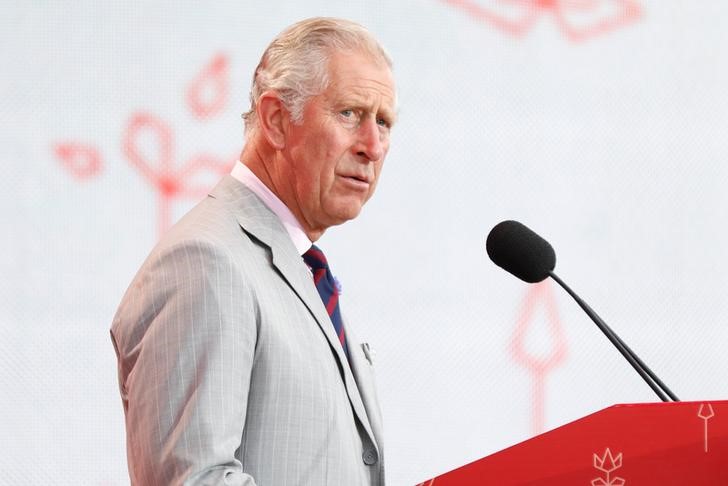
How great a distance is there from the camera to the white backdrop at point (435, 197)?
234cm

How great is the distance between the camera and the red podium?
0.99m

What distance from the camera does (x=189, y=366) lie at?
3.77 ft

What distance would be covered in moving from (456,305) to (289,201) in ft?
3.59

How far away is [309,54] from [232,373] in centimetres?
51

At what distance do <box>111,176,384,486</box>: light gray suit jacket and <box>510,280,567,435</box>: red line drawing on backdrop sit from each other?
1.17 m

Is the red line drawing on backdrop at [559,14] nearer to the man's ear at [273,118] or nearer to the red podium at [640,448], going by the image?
the man's ear at [273,118]

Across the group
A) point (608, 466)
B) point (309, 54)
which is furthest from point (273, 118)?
point (608, 466)

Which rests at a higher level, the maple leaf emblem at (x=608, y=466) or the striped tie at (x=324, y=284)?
the striped tie at (x=324, y=284)

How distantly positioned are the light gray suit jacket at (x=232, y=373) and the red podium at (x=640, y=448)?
313 mm

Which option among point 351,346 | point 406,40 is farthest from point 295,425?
point 406,40

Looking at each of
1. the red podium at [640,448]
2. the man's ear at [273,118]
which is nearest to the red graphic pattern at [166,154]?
the man's ear at [273,118]

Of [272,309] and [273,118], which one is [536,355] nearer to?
[273,118]

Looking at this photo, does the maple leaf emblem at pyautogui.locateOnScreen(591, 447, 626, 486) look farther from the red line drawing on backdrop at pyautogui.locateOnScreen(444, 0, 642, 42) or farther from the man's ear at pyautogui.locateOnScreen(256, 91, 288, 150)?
the red line drawing on backdrop at pyautogui.locateOnScreen(444, 0, 642, 42)

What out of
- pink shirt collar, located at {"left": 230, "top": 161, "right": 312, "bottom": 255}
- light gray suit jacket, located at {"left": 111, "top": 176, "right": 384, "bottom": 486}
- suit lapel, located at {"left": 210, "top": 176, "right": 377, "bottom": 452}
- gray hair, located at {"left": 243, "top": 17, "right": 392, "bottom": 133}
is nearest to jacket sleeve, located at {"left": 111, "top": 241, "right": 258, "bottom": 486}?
light gray suit jacket, located at {"left": 111, "top": 176, "right": 384, "bottom": 486}
